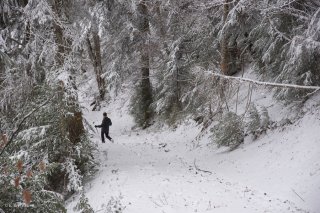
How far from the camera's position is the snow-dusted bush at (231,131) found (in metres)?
14.4

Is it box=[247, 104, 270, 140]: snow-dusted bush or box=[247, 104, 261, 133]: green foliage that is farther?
box=[247, 104, 261, 133]: green foliage

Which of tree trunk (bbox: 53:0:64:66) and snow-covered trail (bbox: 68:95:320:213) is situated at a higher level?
tree trunk (bbox: 53:0:64:66)

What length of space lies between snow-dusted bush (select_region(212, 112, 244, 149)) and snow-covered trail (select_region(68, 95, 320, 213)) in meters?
0.53

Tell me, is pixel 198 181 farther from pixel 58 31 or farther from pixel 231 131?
pixel 58 31

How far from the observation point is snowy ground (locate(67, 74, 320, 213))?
9836 millimetres

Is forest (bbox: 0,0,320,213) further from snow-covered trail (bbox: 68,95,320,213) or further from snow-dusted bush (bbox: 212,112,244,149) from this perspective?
snow-covered trail (bbox: 68,95,320,213)

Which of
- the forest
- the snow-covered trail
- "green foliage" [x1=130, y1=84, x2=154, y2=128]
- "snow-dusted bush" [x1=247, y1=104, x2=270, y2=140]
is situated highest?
the forest

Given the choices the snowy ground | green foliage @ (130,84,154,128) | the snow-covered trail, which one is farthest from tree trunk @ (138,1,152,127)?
the snowy ground

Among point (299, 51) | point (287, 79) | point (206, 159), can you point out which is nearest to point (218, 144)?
point (206, 159)

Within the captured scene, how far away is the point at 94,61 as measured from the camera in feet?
50.0

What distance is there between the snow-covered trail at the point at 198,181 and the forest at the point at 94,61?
0.88 metres

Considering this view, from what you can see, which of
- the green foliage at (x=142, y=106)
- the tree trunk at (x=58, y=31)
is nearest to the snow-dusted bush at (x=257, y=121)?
the tree trunk at (x=58, y=31)

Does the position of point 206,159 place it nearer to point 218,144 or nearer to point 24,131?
point 218,144

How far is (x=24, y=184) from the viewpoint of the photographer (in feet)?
21.4
